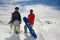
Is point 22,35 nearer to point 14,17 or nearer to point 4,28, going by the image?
point 14,17

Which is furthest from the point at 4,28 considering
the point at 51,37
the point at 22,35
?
the point at 51,37

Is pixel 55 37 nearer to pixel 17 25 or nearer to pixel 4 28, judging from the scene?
pixel 17 25

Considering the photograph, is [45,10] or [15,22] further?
[45,10]

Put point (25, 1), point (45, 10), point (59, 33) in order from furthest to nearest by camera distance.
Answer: point (25, 1), point (45, 10), point (59, 33)

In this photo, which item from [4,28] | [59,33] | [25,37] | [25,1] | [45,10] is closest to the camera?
[25,37]

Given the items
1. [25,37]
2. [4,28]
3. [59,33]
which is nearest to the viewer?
[25,37]

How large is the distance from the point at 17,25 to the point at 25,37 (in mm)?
1162

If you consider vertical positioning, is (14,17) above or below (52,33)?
above

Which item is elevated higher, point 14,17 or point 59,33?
point 14,17

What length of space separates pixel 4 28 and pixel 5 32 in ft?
5.28

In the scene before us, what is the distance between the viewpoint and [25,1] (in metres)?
46.0

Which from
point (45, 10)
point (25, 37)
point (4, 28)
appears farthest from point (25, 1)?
point (25, 37)

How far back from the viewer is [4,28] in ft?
63.7

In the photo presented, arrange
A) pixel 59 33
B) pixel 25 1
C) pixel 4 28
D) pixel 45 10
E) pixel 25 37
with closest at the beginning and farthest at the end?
pixel 25 37 < pixel 59 33 < pixel 4 28 < pixel 45 10 < pixel 25 1
